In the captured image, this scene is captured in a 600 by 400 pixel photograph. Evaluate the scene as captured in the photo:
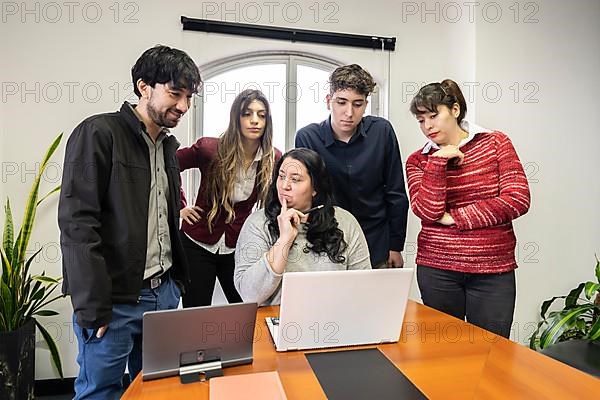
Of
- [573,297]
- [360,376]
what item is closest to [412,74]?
[573,297]

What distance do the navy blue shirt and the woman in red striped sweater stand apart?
0.35 m

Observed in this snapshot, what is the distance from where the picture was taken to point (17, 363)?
212 centimetres

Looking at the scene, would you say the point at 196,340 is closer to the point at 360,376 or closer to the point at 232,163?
the point at 360,376

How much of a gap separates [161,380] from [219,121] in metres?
2.13

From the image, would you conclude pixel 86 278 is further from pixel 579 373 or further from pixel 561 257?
pixel 561 257

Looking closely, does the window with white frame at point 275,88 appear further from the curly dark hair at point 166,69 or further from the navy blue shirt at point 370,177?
the curly dark hair at point 166,69

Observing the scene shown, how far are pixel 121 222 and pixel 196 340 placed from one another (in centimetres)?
53

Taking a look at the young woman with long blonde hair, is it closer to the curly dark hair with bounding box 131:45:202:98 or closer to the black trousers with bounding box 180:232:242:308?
the black trousers with bounding box 180:232:242:308

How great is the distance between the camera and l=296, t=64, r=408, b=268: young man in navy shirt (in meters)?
2.16

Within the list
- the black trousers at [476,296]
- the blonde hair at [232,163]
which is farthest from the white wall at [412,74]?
the black trousers at [476,296]

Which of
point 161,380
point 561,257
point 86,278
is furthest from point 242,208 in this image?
point 561,257

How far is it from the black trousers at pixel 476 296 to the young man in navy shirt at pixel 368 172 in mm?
423

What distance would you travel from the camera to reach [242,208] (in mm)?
2174

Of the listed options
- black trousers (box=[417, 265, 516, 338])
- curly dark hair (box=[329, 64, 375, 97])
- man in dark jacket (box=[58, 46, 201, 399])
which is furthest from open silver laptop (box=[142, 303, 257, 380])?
curly dark hair (box=[329, 64, 375, 97])
